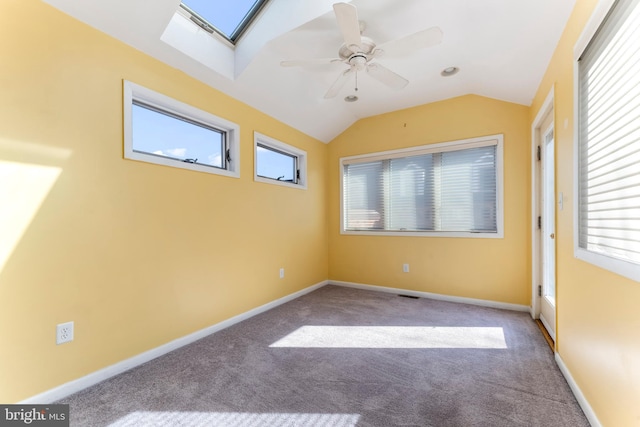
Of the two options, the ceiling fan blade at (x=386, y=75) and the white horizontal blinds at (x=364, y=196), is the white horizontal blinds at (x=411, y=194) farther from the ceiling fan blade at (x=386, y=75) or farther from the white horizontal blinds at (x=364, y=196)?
the ceiling fan blade at (x=386, y=75)

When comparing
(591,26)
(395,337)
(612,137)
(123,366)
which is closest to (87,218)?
(123,366)

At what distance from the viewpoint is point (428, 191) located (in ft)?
13.0

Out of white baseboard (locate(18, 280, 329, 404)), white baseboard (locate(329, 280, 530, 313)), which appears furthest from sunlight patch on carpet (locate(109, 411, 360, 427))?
white baseboard (locate(329, 280, 530, 313))

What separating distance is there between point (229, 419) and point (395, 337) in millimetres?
1643

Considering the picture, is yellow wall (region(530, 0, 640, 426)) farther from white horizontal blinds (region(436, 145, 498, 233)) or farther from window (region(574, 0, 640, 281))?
white horizontal blinds (region(436, 145, 498, 233))

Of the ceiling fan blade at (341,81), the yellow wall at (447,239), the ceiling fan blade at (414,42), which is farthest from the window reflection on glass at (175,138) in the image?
the yellow wall at (447,239)

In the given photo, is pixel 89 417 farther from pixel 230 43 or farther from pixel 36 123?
pixel 230 43

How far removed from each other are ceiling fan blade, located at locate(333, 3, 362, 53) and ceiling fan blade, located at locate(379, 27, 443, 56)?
217 mm

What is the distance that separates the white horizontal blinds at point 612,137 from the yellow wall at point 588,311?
5.4 inches

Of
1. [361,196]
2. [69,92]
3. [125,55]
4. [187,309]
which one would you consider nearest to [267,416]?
[187,309]

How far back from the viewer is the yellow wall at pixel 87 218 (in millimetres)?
1631

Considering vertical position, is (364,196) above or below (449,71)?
below

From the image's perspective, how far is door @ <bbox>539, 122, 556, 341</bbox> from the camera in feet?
8.87

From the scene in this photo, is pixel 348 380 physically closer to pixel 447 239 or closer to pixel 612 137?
pixel 612 137
